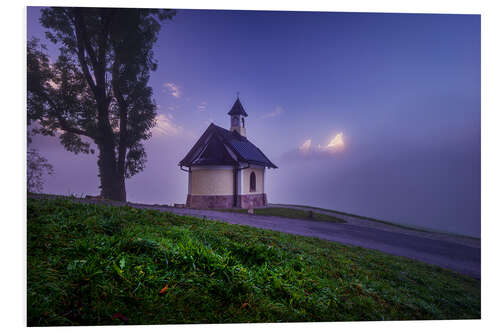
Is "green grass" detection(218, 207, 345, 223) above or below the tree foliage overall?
below

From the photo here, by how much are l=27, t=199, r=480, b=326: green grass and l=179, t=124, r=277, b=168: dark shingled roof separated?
1.99m

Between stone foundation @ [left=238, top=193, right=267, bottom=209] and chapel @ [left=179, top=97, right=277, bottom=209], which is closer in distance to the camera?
chapel @ [left=179, top=97, right=277, bottom=209]

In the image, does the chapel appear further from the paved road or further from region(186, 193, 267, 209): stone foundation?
the paved road

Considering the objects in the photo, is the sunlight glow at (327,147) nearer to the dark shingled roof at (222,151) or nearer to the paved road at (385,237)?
the dark shingled roof at (222,151)

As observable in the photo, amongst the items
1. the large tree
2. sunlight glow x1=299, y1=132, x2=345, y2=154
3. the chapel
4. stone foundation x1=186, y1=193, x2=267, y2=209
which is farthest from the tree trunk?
sunlight glow x1=299, y1=132, x2=345, y2=154

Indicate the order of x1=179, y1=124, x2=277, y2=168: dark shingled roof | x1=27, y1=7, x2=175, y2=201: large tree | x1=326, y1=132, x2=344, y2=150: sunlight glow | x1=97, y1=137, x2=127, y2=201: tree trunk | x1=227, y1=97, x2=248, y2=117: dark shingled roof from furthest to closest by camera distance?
x1=179, y1=124, x2=277, y2=168: dark shingled roof → x1=227, y1=97, x2=248, y2=117: dark shingled roof → x1=326, y1=132, x2=344, y2=150: sunlight glow → x1=97, y1=137, x2=127, y2=201: tree trunk → x1=27, y1=7, x2=175, y2=201: large tree

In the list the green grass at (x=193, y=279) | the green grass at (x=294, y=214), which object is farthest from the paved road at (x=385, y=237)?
the green grass at (x=193, y=279)

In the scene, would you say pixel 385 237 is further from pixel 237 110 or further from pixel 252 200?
pixel 237 110

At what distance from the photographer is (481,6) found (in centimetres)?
445

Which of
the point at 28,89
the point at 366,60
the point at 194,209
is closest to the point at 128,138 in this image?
the point at 28,89

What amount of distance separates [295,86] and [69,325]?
16.7 ft

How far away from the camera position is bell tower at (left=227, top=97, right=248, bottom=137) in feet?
17.6

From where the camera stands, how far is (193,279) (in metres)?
2.58
